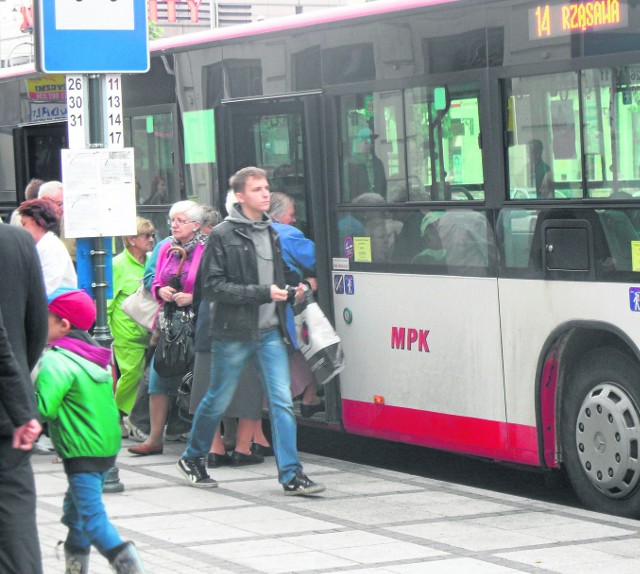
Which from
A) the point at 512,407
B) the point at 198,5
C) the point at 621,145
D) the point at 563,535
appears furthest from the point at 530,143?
the point at 198,5

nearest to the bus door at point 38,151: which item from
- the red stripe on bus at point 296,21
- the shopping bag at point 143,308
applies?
the red stripe on bus at point 296,21

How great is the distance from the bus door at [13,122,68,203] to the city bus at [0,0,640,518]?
310 centimetres

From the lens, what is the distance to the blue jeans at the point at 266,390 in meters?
8.53

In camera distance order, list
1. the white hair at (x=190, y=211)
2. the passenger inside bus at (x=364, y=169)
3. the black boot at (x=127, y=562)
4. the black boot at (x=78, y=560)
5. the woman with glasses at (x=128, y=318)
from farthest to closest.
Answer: the woman with glasses at (x=128, y=318) < the white hair at (x=190, y=211) < the passenger inside bus at (x=364, y=169) < the black boot at (x=78, y=560) < the black boot at (x=127, y=562)

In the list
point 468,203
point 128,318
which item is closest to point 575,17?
point 468,203

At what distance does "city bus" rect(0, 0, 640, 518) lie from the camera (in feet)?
25.4

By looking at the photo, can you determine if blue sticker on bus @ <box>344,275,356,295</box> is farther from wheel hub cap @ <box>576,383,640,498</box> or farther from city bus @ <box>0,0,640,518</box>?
wheel hub cap @ <box>576,383,640,498</box>

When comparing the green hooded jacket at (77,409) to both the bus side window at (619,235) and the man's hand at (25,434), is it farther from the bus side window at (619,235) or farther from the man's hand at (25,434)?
the bus side window at (619,235)

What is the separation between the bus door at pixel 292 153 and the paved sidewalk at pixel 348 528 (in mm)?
1300

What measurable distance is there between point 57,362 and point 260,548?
1.71m

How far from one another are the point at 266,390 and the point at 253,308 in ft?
1.59

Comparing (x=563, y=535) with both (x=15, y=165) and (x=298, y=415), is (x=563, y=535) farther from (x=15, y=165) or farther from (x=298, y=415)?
(x=15, y=165)

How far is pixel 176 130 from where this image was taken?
449 inches

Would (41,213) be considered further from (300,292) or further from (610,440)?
(610,440)
